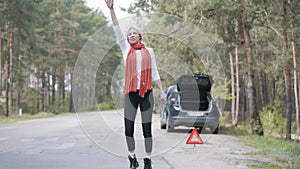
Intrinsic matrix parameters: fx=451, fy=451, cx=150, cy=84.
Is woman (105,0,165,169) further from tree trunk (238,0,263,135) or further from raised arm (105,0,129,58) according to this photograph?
tree trunk (238,0,263,135)

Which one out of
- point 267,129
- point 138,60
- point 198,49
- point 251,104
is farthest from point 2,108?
point 138,60

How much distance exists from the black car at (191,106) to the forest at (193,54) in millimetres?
521

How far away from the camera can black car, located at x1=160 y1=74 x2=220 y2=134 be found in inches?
423

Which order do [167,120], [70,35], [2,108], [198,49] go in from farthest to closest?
[70,35], [2,108], [167,120], [198,49]

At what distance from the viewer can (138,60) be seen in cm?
571

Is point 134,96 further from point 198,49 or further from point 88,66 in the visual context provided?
point 198,49

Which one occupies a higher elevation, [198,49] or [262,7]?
[262,7]

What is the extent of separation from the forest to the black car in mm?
521

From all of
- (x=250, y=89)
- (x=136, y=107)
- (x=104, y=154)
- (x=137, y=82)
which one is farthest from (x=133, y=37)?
(x=250, y=89)

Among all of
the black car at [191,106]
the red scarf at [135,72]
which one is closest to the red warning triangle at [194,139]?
the black car at [191,106]

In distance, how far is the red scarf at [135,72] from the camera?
5609mm

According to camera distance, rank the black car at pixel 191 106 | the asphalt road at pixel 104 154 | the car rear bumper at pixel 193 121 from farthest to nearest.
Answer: the car rear bumper at pixel 193 121
the black car at pixel 191 106
the asphalt road at pixel 104 154

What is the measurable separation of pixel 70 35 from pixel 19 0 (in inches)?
699

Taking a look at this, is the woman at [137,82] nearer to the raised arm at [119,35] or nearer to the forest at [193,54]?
the raised arm at [119,35]
